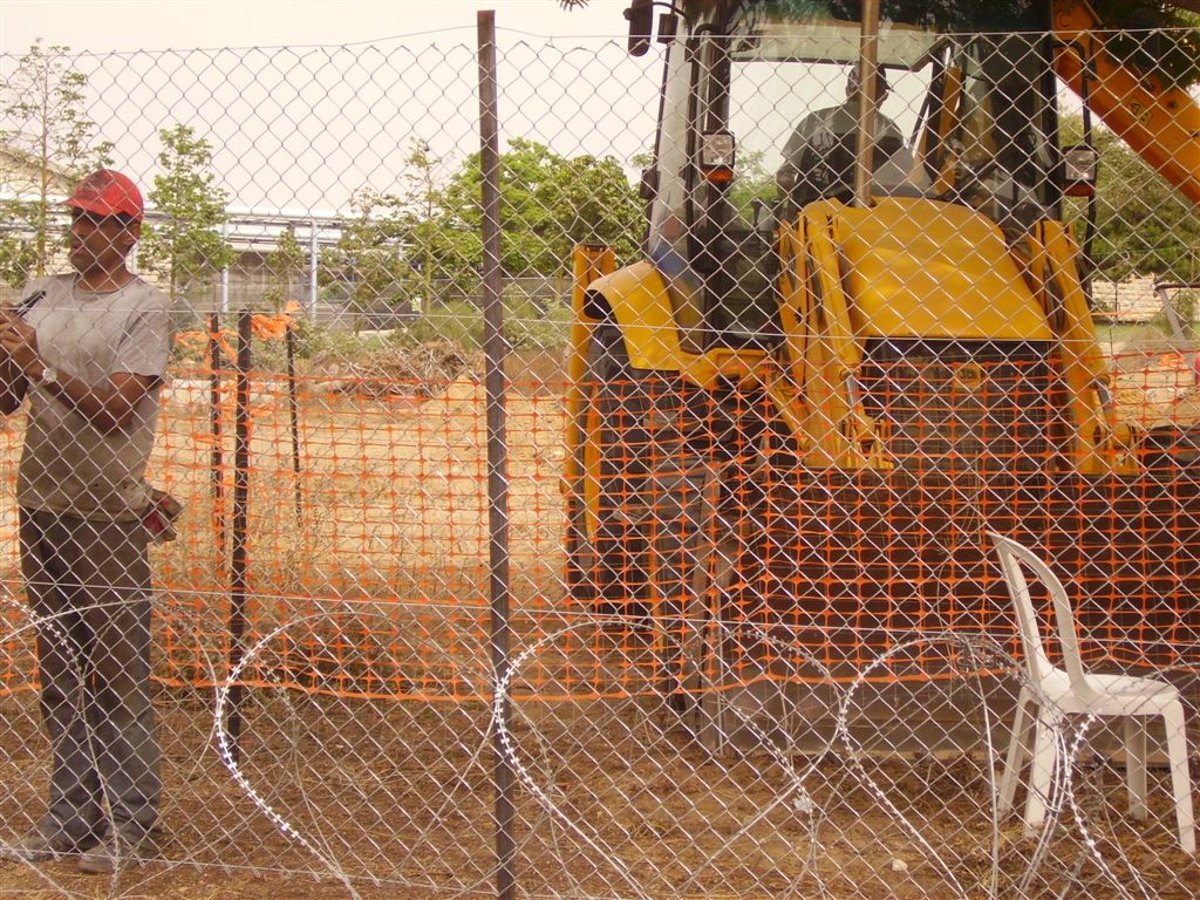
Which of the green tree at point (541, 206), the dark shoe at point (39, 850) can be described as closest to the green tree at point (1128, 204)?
the green tree at point (541, 206)

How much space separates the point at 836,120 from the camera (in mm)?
5316

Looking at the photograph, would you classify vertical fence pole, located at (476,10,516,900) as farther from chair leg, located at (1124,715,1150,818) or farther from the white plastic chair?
chair leg, located at (1124,715,1150,818)

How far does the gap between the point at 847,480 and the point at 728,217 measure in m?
1.34

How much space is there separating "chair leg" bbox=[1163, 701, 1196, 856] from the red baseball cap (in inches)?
142

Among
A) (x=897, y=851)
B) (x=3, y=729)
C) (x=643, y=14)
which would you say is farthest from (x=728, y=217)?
(x=3, y=729)

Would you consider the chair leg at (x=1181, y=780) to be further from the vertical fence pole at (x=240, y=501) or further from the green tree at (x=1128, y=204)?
the vertical fence pole at (x=240, y=501)

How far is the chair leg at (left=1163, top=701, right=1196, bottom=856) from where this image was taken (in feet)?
13.4

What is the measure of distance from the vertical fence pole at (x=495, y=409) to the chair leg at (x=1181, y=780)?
2069 mm

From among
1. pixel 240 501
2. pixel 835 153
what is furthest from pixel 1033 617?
pixel 240 501

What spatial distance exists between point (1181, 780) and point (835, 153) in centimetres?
269

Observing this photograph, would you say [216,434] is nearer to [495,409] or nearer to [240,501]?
[240,501]

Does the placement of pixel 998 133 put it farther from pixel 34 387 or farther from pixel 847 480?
pixel 34 387

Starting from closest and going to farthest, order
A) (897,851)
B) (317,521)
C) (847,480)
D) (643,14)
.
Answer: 1. (897,851)
2. (847,480)
3. (643,14)
4. (317,521)

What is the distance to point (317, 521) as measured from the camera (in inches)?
238
